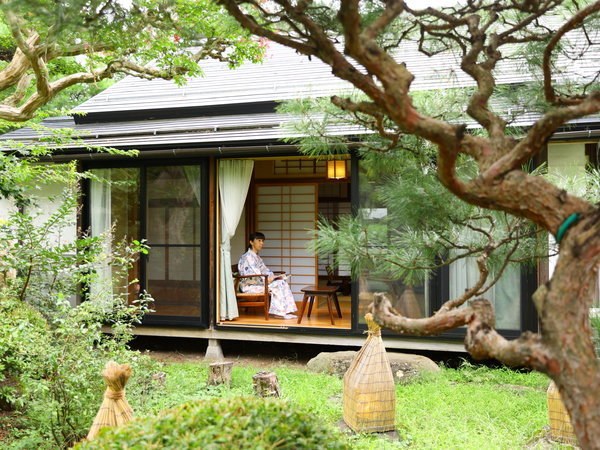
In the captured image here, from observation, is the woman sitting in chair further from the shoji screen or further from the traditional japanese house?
the shoji screen

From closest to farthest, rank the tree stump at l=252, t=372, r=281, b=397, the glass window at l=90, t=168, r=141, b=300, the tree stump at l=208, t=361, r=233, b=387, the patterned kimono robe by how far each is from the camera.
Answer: the tree stump at l=252, t=372, r=281, b=397
the tree stump at l=208, t=361, r=233, b=387
the glass window at l=90, t=168, r=141, b=300
the patterned kimono robe

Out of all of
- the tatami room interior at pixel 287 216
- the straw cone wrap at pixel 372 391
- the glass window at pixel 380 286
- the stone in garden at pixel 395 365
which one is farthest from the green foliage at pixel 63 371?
the tatami room interior at pixel 287 216

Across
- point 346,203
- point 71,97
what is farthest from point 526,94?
point 71,97

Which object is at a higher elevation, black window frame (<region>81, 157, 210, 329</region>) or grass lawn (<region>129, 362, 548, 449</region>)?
black window frame (<region>81, 157, 210, 329</region>)

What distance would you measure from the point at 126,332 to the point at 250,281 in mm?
3251

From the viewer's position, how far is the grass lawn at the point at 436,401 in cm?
389

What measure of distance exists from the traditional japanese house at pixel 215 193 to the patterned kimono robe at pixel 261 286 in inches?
13.1

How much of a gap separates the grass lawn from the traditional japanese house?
0.52m

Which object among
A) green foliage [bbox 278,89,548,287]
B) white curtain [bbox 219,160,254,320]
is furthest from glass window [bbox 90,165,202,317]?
green foliage [bbox 278,89,548,287]

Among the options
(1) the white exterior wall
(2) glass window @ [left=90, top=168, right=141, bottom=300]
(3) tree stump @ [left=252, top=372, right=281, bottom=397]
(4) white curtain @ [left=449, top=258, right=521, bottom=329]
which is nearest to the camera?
(3) tree stump @ [left=252, top=372, right=281, bottom=397]

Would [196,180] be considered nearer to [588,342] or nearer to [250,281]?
[250,281]

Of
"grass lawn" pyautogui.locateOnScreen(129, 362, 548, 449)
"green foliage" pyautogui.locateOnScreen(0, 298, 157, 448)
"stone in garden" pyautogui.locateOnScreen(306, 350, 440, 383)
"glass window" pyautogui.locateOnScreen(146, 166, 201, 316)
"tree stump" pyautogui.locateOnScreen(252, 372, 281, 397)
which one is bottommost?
"grass lawn" pyautogui.locateOnScreen(129, 362, 548, 449)

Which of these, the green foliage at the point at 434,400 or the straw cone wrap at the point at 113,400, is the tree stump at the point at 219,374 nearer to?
the green foliage at the point at 434,400

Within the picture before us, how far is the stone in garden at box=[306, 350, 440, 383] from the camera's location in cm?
543
